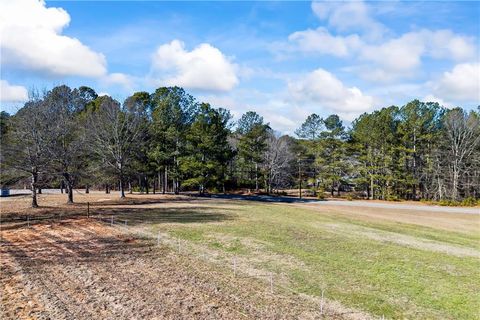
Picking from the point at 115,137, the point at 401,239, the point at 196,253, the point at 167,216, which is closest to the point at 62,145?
the point at 115,137

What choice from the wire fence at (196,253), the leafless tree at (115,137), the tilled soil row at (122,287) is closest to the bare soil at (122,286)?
the tilled soil row at (122,287)

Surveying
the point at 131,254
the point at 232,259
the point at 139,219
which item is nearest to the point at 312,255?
the point at 232,259

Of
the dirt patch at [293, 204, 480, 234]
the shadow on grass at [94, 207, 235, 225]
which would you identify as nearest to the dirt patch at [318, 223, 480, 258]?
the dirt patch at [293, 204, 480, 234]

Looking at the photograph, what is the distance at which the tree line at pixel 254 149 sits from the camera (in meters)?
44.4

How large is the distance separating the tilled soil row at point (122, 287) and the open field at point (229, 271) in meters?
0.03

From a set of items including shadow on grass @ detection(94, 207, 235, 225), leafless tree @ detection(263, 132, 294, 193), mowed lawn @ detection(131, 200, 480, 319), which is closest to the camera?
mowed lawn @ detection(131, 200, 480, 319)

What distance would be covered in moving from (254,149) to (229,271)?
48288mm

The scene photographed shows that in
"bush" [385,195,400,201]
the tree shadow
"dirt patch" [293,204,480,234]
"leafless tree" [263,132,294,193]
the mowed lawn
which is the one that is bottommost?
"dirt patch" [293,204,480,234]

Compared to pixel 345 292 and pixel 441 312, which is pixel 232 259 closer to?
pixel 345 292

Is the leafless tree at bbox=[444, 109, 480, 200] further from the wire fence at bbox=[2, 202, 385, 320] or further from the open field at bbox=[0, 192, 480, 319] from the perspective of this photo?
the wire fence at bbox=[2, 202, 385, 320]

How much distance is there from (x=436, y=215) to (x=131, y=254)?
3467 centimetres

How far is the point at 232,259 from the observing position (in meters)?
15.9

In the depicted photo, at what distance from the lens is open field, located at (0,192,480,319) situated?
10453mm

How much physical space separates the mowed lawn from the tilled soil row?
1.62 m
